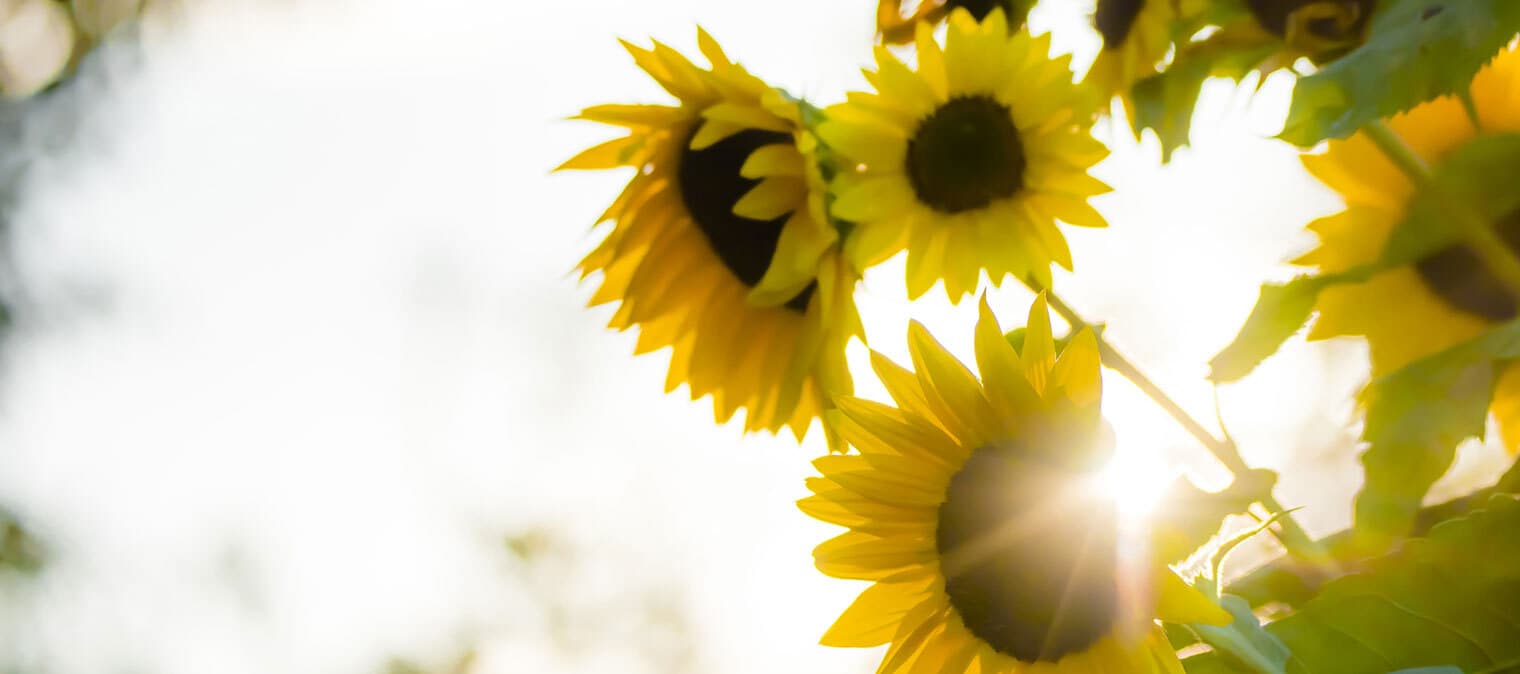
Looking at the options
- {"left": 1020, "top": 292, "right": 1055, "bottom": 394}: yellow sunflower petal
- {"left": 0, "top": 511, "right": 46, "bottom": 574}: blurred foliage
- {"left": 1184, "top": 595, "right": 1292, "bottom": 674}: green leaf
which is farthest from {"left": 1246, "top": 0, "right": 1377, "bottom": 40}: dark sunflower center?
{"left": 0, "top": 511, "right": 46, "bottom": 574}: blurred foliage

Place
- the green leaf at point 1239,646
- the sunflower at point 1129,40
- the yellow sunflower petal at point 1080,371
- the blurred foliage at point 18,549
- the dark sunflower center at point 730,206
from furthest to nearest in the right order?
the blurred foliage at point 18,549 → the dark sunflower center at point 730,206 → the sunflower at point 1129,40 → the yellow sunflower petal at point 1080,371 → the green leaf at point 1239,646

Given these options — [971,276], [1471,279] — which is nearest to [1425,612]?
[1471,279]

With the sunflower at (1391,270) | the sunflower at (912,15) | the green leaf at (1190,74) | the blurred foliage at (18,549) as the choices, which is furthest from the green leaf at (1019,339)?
the blurred foliage at (18,549)

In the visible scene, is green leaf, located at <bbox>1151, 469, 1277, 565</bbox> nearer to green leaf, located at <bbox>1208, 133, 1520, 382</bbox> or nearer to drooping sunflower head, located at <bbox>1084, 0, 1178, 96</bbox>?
green leaf, located at <bbox>1208, 133, 1520, 382</bbox>

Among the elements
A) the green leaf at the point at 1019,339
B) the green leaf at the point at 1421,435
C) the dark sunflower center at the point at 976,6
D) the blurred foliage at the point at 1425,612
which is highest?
the dark sunflower center at the point at 976,6

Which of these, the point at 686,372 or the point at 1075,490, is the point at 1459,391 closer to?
the point at 1075,490

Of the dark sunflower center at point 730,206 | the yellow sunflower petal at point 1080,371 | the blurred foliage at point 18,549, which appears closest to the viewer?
the yellow sunflower petal at point 1080,371

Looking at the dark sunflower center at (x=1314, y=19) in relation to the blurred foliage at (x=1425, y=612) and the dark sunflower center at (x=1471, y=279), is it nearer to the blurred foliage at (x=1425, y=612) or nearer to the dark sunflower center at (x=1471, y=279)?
the dark sunflower center at (x=1471, y=279)

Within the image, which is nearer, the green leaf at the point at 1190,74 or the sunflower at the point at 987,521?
the sunflower at the point at 987,521
